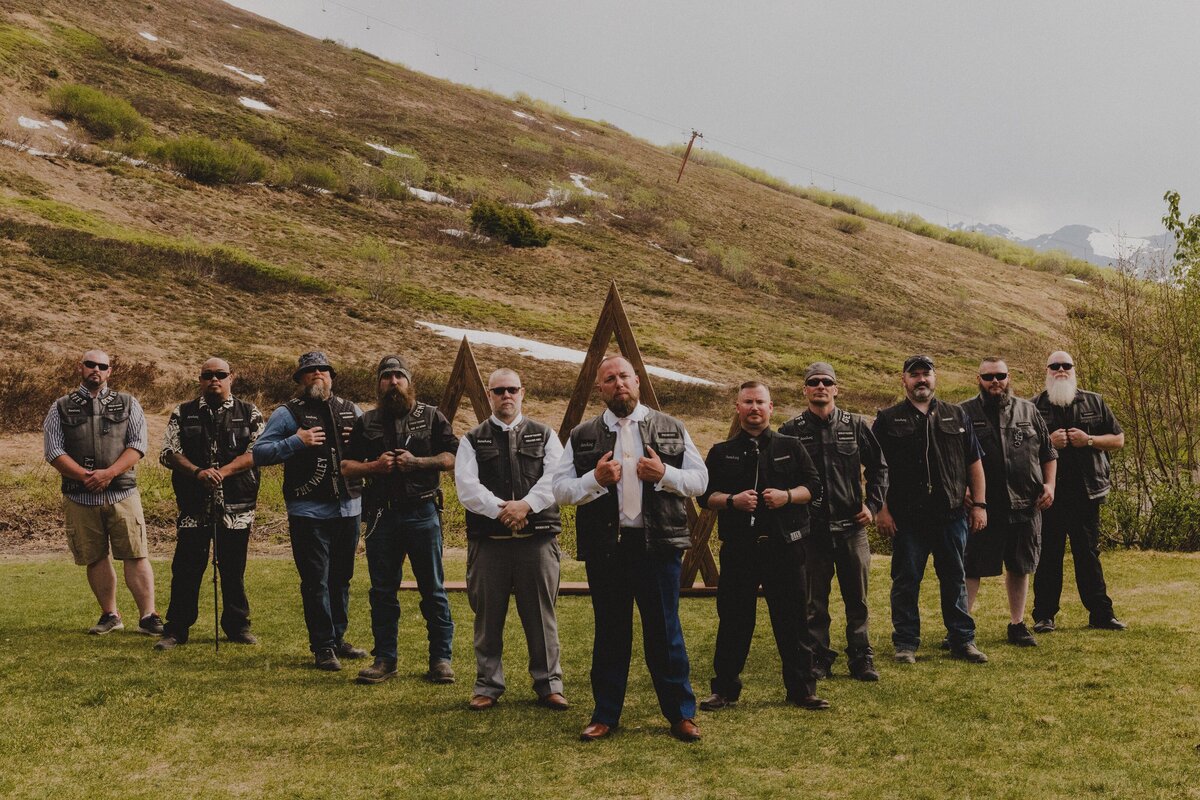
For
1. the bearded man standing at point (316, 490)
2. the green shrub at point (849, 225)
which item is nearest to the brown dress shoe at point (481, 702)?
the bearded man standing at point (316, 490)

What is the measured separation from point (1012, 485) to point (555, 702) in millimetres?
3633

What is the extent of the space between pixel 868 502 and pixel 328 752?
12.3ft

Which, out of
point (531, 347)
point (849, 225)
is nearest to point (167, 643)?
point (531, 347)

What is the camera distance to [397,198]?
48.5 metres

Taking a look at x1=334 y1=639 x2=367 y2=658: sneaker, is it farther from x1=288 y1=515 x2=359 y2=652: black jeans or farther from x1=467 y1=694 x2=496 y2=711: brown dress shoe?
x1=467 y1=694 x2=496 y2=711: brown dress shoe

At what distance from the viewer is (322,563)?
678cm

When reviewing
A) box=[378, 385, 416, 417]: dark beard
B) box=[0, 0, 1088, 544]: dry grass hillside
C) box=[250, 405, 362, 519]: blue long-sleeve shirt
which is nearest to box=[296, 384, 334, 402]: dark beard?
box=[250, 405, 362, 519]: blue long-sleeve shirt

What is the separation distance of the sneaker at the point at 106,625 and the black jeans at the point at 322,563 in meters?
1.84

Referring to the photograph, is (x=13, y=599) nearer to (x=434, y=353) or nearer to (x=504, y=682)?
(x=504, y=682)

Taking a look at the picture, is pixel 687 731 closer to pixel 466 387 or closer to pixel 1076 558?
pixel 1076 558

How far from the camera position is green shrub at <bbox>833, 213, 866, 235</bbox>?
226 feet

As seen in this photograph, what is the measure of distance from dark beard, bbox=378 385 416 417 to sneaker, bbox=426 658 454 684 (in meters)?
1.65

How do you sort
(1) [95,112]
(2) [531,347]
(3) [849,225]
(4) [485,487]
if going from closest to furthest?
(4) [485,487]
(2) [531,347]
(1) [95,112]
(3) [849,225]

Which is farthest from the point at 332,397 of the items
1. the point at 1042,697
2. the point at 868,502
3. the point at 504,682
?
the point at 1042,697
